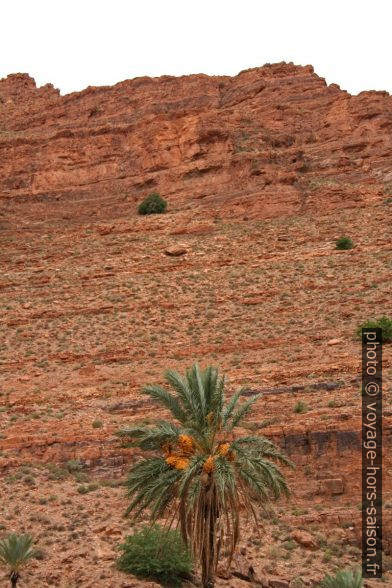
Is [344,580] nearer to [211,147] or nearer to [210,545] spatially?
[210,545]

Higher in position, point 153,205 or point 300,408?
point 153,205

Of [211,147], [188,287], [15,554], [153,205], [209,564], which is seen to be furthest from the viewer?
[211,147]

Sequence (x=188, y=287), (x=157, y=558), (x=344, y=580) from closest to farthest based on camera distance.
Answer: (x=344, y=580)
(x=157, y=558)
(x=188, y=287)

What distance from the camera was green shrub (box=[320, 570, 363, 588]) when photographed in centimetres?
1462

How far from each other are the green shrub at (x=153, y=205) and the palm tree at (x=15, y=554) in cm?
3016

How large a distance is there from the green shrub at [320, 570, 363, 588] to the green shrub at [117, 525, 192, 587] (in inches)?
107

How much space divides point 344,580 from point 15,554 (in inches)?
244

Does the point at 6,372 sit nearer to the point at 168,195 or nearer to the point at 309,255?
the point at 309,255

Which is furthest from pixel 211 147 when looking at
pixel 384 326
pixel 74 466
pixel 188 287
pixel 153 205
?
pixel 74 466

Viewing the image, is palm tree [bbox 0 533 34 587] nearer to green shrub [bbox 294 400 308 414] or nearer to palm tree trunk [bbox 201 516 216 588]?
palm tree trunk [bbox 201 516 216 588]

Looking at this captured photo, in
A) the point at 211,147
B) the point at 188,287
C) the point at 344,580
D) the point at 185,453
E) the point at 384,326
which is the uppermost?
the point at 211,147

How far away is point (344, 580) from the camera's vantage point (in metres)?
14.7

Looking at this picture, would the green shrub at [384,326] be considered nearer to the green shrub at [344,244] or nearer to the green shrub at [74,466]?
the green shrub at [344,244]

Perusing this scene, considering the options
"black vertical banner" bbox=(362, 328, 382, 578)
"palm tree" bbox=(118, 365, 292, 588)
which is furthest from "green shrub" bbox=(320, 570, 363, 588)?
"palm tree" bbox=(118, 365, 292, 588)
